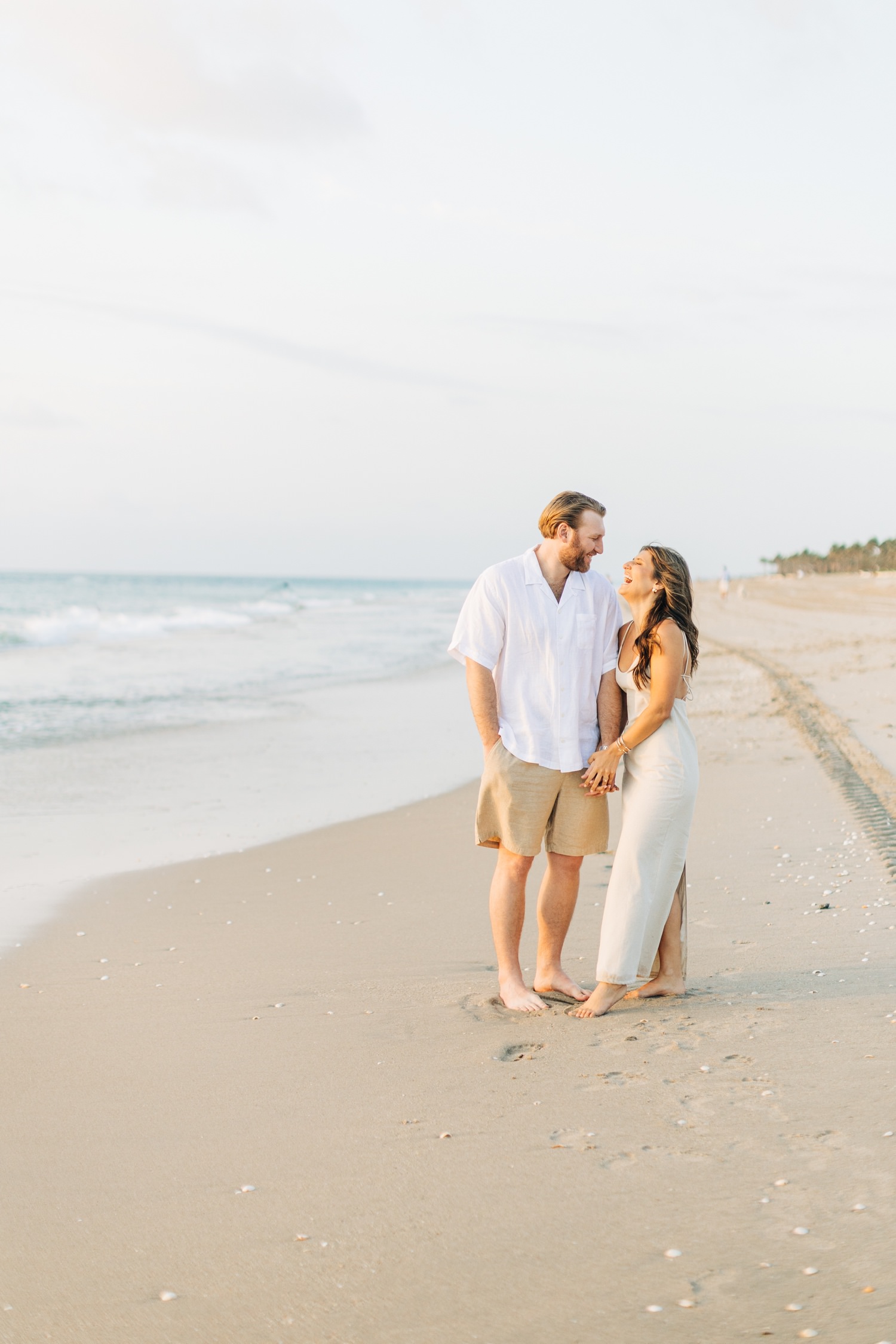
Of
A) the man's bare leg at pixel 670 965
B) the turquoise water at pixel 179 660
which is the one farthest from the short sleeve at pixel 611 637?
the turquoise water at pixel 179 660

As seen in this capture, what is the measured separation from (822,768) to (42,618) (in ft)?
117

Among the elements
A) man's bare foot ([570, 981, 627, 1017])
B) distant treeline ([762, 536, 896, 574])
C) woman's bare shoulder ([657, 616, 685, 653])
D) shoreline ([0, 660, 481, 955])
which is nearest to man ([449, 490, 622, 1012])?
man's bare foot ([570, 981, 627, 1017])

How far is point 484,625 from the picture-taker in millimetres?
3789

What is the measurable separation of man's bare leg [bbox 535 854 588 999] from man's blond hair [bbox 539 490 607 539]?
1179 mm

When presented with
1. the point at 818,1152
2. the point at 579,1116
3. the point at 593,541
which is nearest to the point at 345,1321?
the point at 579,1116

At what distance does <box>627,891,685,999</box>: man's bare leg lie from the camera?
3.88m

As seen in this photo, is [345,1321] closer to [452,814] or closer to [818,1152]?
[818,1152]

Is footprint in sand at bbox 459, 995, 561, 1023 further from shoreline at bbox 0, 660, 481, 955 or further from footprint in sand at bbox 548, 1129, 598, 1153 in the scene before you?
shoreline at bbox 0, 660, 481, 955

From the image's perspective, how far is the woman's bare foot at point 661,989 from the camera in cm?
388

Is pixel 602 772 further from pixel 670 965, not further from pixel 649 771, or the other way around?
pixel 670 965

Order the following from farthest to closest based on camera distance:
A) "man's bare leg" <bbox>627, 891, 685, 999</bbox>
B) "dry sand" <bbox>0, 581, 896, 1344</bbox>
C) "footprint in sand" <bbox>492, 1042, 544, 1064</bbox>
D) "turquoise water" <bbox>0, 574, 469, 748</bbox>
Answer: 1. "turquoise water" <bbox>0, 574, 469, 748</bbox>
2. "man's bare leg" <bbox>627, 891, 685, 999</bbox>
3. "footprint in sand" <bbox>492, 1042, 544, 1064</bbox>
4. "dry sand" <bbox>0, 581, 896, 1344</bbox>

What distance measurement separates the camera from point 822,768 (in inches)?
330

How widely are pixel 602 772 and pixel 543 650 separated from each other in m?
0.47

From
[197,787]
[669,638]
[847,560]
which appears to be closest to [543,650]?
[669,638]
